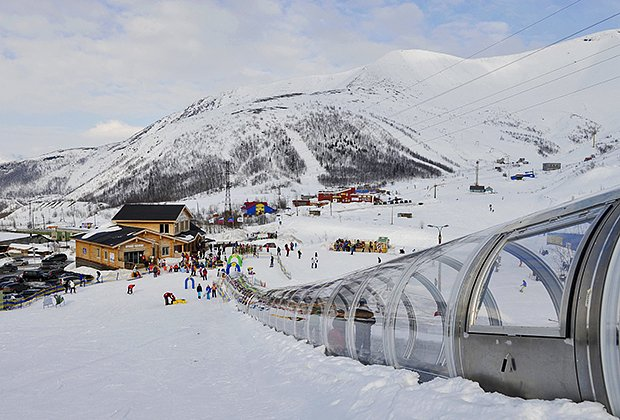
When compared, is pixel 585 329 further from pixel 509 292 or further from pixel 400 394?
pixel 400 394

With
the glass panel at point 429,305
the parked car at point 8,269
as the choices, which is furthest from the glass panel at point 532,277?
the parked car at point 8,269

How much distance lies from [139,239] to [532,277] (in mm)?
37329

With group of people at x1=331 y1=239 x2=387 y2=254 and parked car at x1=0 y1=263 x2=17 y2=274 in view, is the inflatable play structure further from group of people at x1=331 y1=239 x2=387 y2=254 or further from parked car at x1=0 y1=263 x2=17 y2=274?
parked car at x1=0 y1=263 x2=17 y2=274

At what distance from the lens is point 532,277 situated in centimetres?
367

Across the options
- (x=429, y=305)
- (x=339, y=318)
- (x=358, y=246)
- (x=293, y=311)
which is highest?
(x=429, y=305)

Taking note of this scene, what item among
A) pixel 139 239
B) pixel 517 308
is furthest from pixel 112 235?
pixel 517 308

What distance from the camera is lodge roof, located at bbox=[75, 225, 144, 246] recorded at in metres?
36.6

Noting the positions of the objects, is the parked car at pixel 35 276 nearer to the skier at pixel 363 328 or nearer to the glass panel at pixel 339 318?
the glass panel at pixel 339 318

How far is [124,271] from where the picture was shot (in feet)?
107

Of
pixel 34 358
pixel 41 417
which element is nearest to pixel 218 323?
pixel 34 358

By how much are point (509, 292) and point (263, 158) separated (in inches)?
6523

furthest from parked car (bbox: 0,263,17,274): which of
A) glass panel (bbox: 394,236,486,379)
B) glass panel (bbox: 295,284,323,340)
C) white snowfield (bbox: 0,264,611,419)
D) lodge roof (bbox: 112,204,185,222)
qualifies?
glass panel (bbox: 394,236,486,379)

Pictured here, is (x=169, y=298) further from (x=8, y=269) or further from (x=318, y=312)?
(x=8, y=269)

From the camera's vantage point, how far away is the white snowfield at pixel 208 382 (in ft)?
13.3
